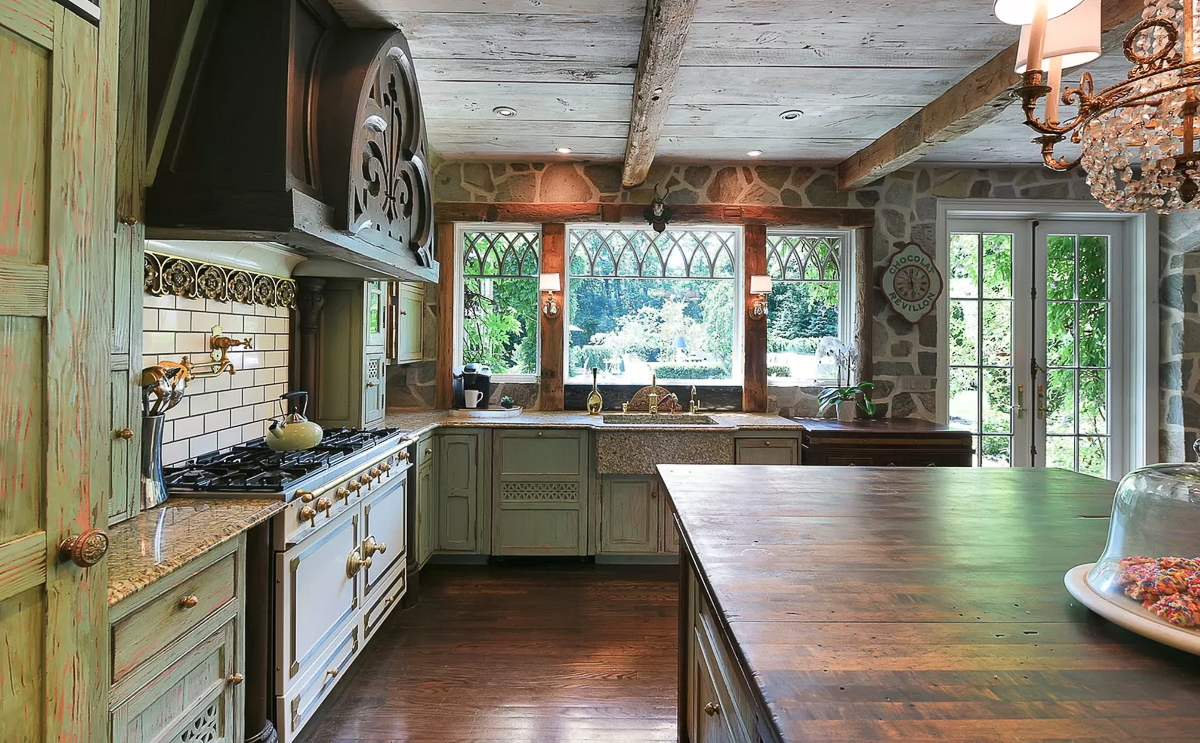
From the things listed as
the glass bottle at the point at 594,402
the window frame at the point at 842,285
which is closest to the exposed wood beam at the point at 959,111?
the window frame at the point at 842,285

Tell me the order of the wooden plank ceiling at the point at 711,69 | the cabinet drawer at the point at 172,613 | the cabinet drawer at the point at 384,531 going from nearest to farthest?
the cabinet drawer at the point at 172,613
the wooden plank ceiling at the point at 711,69
the cabinet drawer at the point at 384,531

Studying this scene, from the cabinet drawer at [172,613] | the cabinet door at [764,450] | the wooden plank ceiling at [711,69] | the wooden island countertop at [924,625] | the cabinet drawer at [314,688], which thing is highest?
the wooden plank ceiling at [711,69]

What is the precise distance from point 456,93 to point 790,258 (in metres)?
2.52

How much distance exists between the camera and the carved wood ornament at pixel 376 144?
196 cm

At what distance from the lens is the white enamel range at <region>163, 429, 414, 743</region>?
1.83m

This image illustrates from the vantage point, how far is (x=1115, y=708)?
2.31 feet

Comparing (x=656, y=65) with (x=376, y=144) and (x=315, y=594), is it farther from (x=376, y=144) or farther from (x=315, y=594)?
(x=315, y=594)

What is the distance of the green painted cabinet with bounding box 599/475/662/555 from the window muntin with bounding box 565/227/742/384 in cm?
94

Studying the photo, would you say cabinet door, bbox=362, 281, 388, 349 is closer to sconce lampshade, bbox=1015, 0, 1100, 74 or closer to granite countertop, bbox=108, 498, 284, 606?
granite countertop, bbox=108, 498, 284, 606

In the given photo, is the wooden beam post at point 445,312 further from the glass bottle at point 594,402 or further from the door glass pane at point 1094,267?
the door glass pane at point 1094,267

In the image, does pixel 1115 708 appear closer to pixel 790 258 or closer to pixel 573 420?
pixel 573 420

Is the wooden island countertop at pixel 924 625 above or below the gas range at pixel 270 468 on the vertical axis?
below

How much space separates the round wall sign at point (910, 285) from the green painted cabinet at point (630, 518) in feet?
7.06

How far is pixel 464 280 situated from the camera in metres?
4.33
